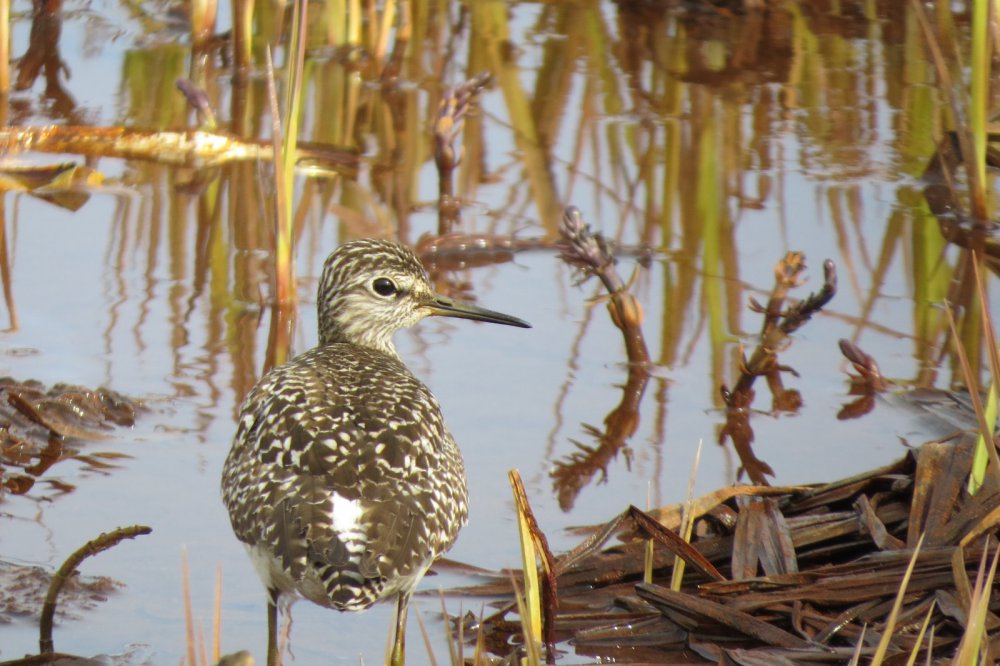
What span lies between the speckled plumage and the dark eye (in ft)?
1.93

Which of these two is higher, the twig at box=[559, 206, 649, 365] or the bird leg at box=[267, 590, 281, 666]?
the twig at box=[559, 206, 649, 365]

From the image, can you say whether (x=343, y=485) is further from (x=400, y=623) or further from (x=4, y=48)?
(x=4, y=48)

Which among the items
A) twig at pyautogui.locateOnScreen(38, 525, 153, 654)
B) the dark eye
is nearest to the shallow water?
twig at pyautogui.locateOnScreen(38, 525, 153, 654)

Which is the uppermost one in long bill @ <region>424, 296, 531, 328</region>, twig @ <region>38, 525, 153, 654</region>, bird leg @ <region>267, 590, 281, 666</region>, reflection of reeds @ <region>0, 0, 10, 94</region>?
reflection of reeds @ <region>0, 0, 10, 94</region>

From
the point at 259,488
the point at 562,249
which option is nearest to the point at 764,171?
the point at 562,249

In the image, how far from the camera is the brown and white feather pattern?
4.21 m

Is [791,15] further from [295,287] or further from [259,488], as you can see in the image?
[259,488]

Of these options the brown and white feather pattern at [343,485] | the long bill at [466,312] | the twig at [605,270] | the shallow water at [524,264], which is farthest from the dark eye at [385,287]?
the brown and white feather pattern at [343,485]

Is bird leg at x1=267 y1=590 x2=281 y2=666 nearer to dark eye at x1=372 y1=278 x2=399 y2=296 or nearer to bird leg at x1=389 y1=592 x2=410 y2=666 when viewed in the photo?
bird leg at x1=389 y1=592 x2=410 y2=666

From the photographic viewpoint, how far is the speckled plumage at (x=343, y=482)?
4.22 m

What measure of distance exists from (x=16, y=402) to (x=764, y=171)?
14.5ft

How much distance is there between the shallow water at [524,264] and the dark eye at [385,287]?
19.9 inches

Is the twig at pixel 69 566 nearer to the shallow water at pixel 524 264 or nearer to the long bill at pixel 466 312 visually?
the shallow water at pixel 524 264

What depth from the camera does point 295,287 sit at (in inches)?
264
